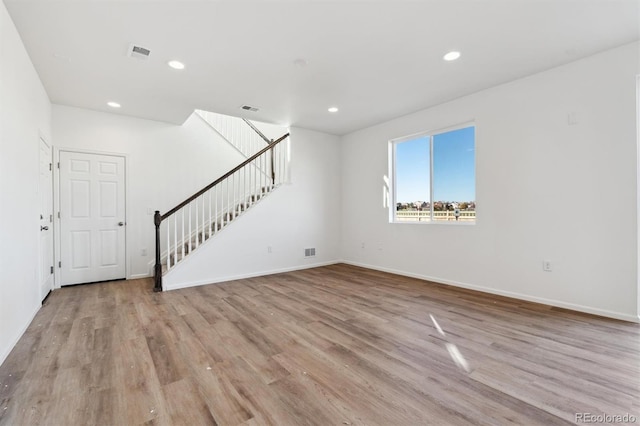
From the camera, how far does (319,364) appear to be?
2.12m

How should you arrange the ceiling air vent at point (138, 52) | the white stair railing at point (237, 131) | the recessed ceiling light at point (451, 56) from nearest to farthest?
the ceiling air vent at point (138, 52), the recessed ceiling light at point (451, 56), the white stair railing at point (237, 131)

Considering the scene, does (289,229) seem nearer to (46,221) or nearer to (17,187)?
(46,221)

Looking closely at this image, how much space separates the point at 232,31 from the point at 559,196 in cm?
393

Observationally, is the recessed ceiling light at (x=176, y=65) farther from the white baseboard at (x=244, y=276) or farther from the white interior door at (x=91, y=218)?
the white baseboard at (x=244, y=276)

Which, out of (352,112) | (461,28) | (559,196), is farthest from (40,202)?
(559,196)

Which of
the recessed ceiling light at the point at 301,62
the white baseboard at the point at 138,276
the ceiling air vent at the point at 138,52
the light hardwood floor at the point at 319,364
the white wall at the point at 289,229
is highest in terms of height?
the recessed ceiling light at the point at 301,62

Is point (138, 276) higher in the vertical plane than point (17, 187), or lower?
lower

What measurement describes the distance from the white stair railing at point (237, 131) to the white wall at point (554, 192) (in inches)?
143

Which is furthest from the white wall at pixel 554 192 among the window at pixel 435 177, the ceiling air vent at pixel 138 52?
the ceiling air vent at pixel 138 52

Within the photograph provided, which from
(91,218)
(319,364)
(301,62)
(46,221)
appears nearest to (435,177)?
(301,62)

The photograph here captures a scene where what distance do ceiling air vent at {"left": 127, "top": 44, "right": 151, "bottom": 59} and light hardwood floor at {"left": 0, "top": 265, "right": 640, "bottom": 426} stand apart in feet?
9.13

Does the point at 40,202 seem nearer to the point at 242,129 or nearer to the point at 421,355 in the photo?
the point at 242,129

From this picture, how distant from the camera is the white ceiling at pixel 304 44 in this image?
2.35 metres

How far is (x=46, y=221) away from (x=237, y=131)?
11.8 feet
